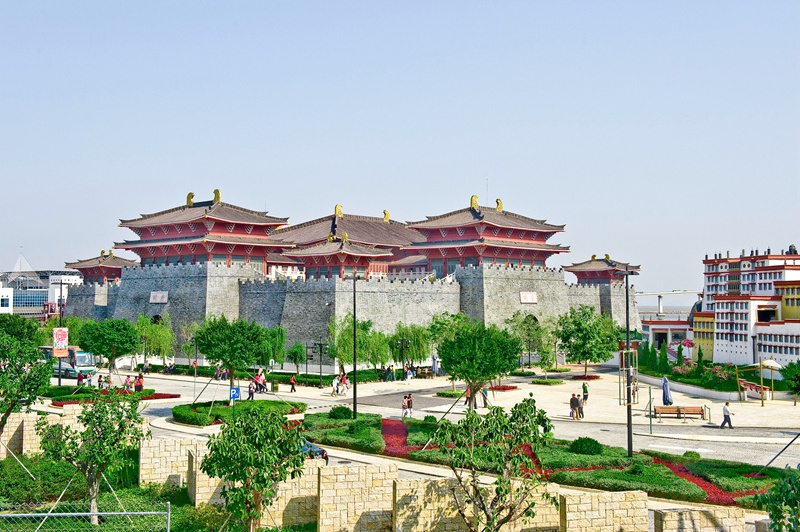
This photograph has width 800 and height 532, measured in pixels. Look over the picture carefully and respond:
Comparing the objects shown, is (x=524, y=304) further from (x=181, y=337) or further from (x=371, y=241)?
(x=181, y=337)

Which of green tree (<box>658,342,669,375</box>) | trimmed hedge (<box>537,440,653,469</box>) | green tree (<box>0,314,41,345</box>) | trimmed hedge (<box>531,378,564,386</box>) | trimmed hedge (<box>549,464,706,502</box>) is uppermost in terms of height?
green tree (<box>0,314,41,345</box>)

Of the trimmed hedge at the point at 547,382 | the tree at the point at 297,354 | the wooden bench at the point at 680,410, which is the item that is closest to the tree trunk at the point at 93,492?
the wooden bench at the point at 680,410

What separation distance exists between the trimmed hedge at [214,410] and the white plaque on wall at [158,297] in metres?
24.9

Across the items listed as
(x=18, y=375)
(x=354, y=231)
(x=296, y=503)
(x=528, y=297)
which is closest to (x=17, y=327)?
(x=18, y=375)

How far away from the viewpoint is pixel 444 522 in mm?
17141

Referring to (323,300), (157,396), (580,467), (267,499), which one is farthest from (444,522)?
(323,300)

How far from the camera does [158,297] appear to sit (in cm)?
5894

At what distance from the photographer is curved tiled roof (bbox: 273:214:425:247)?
6725cm

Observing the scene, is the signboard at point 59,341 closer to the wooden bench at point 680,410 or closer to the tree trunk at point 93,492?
the tree trunk at point 93,492

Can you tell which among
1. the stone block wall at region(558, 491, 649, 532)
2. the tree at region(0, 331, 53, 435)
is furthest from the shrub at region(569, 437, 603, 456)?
the tree at region(0, 331, 53, 435)

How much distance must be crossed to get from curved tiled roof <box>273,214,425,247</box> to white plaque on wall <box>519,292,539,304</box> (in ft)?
43.2

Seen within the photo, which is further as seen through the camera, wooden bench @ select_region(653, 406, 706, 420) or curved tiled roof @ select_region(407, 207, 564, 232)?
curved tiled roof @ select_region(407, 207, 564, 232)

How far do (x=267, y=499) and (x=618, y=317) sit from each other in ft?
188

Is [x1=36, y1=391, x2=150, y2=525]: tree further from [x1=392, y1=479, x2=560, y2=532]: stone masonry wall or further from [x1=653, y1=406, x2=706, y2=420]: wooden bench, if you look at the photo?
[x1=653, y1=406, x2=706, y2=420]: wooden bench
